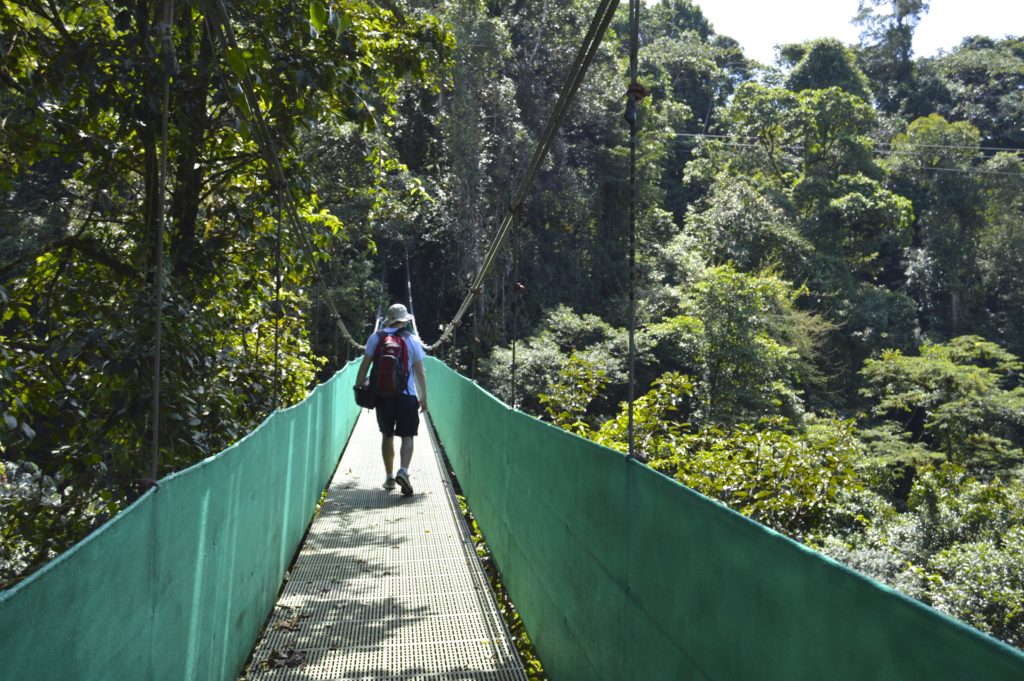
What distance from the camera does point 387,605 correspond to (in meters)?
3.92

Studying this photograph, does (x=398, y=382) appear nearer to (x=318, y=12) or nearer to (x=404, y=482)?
(x=404, y=482)

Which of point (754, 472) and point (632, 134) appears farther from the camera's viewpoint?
point (754, 472)

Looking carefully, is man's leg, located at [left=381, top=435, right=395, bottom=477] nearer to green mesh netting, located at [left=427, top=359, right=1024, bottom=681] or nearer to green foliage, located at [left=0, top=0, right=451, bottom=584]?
green foliage, located at [left=0, top=0, right=451, bottom=584]

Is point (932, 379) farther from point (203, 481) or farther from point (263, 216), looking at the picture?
point (203, 481)

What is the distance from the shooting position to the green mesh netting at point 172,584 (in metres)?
1.19

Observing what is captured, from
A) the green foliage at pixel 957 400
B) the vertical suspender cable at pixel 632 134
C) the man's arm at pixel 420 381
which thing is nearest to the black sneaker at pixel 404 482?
the man's arm at pixel 420 381

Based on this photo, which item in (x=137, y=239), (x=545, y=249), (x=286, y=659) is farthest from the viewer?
(x=545, y=249)

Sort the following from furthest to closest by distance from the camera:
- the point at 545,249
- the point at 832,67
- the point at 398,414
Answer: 1. the point at 832,67
2. the point at 545,249
3. the point at 398,414

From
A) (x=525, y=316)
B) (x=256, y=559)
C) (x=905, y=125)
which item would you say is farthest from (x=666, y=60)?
(x=256, y=559)

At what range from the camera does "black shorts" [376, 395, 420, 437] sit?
596 cm

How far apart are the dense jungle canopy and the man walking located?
64 centimetres

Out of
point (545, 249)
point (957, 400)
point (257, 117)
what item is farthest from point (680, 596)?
point (545, 249)

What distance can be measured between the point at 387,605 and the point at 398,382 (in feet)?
6.98

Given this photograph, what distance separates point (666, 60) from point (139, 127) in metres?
40.6
